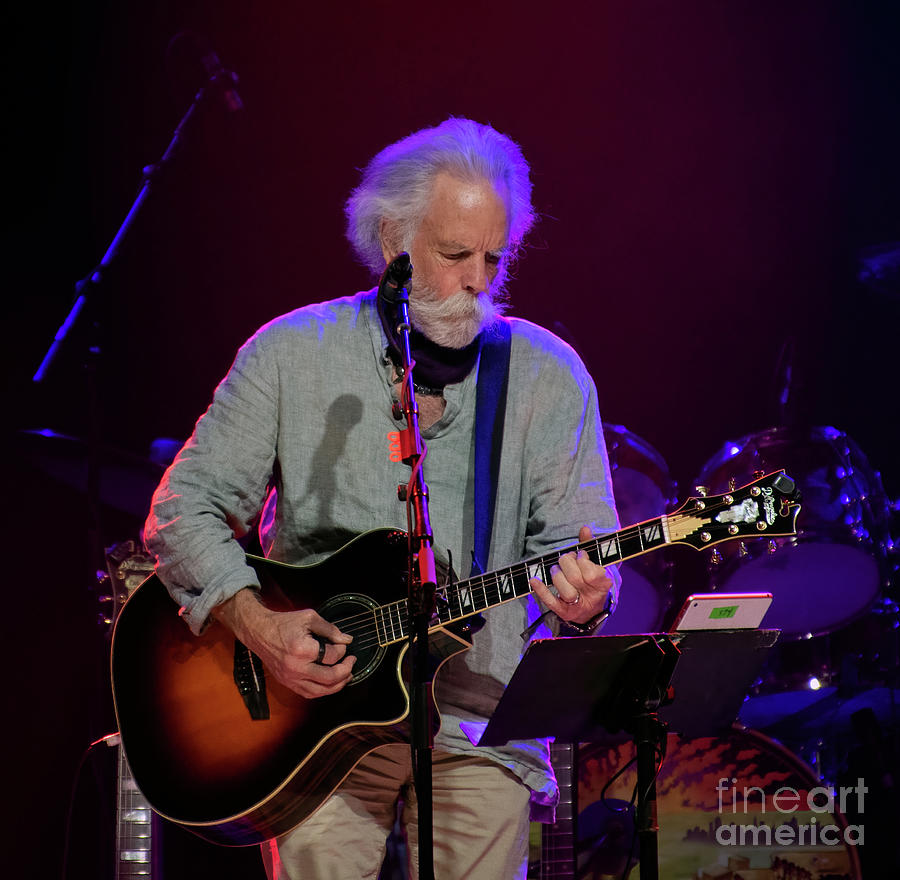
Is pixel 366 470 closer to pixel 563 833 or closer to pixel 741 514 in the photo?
pixel 741 514

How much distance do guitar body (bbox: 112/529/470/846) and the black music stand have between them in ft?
0.91

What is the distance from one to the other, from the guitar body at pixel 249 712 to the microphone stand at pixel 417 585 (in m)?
0.41

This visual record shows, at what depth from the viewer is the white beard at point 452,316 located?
125 inches

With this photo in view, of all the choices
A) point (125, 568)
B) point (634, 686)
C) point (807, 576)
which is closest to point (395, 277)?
point (634, 686)

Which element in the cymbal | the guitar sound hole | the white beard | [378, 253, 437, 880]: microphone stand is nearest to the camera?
[378, 253, 437, 880]: microphone stand

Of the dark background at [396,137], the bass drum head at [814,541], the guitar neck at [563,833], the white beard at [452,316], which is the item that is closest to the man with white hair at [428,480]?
the white beard at [452,316]

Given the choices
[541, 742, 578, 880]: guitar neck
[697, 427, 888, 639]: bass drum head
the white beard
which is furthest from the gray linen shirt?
[697, 427, 888, 639]: bass drum head

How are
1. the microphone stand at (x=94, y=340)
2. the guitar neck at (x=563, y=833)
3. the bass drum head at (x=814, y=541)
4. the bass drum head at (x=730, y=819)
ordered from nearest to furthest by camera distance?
the guitar neck at (x=563, y=833)
the bass drum head at (x=730, y=819)
the microphone stand at (x=94, y=340)
the bass drum head at (x=814, y=541)

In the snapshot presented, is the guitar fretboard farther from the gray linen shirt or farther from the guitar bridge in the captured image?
the guitar bridge

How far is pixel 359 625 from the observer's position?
2832mm

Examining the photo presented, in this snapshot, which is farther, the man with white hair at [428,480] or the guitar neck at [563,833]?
the guitar neck at [563,833]

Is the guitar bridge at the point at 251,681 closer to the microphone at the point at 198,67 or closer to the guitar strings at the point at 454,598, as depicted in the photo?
the guitar strings at the point at 454,598

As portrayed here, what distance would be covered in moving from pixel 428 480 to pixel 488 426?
0.80ft

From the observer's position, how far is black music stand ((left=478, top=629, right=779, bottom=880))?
8.45ft
